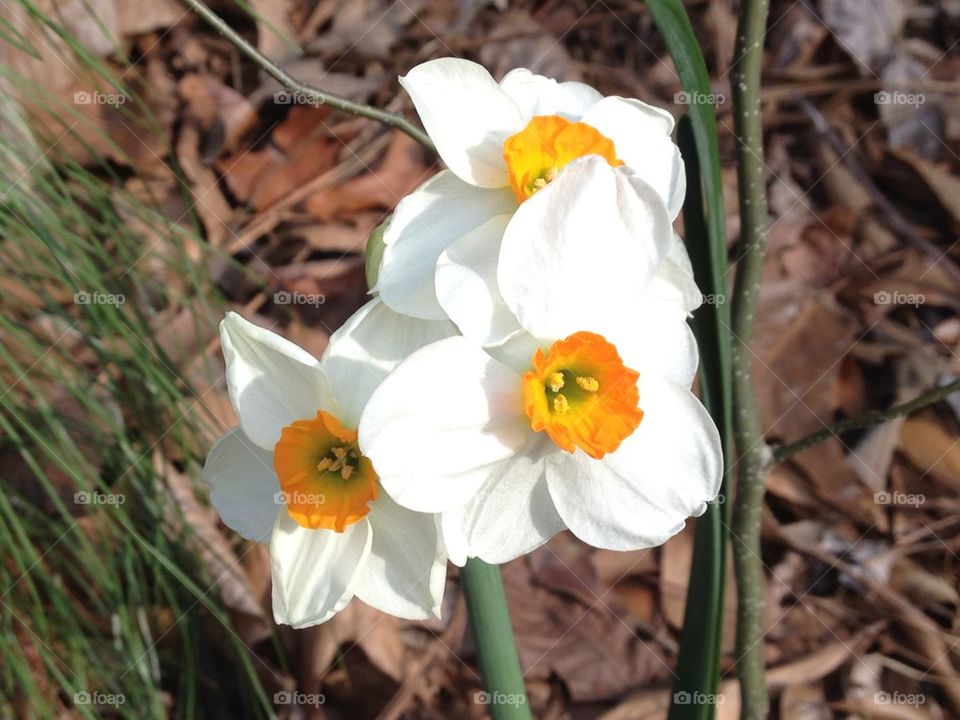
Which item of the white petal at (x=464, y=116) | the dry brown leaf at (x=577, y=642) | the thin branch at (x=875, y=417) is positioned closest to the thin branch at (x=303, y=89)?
the white petal at (x=464, y=116)

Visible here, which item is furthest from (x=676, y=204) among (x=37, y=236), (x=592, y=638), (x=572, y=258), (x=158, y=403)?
(x=592, y=638)

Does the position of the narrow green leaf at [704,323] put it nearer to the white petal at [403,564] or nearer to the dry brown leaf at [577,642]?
the white petal at [403,564]

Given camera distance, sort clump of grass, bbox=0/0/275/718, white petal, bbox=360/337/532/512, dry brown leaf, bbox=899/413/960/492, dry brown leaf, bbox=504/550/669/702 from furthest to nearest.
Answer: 1. dry brown leaf, bbox=899/413/960/492
2. dry brown leaf, bbox=504/550/669/702
3. clump of grass, bbox=0/0/275/718
4. white petal, bbox=360/337/532/512

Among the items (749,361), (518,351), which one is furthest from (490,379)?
(749,361)

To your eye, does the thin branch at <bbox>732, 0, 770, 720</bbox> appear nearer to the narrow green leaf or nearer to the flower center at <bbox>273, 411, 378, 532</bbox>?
the narrow green leaf

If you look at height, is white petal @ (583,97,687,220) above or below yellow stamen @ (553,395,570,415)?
above

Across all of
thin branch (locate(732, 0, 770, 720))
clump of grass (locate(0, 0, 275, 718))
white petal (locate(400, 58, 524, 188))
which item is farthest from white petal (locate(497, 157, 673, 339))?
clump of grass (locate(0, 0, 275, 718))
